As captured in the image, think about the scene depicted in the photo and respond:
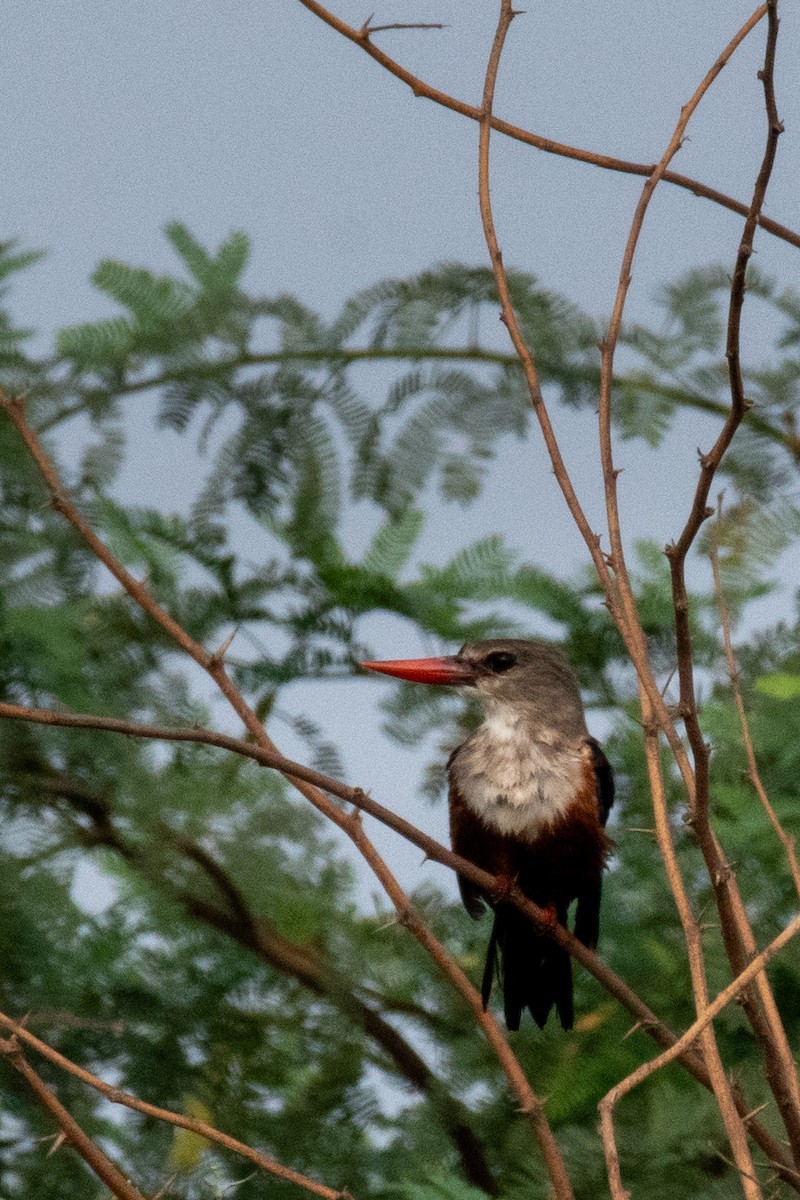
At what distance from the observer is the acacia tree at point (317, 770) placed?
3.55 metres

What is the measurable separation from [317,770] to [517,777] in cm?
47

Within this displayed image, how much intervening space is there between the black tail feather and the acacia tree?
0.33 feet

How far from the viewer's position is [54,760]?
412cm

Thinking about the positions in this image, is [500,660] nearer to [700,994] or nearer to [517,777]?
[517,777]

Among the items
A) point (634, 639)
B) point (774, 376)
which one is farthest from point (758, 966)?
point (774, 376)

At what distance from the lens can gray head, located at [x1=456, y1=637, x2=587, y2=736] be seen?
3.67 meters

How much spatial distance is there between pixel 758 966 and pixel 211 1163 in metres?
2.11

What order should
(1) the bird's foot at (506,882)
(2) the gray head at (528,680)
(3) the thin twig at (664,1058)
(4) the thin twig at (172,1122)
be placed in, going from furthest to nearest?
(2) the gray head at (528,680), (1) the bird's foot at (506,882), (4) the thin twig at (172,1122), (3) the thin twig at (664,1058)

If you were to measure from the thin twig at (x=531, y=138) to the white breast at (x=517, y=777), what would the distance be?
1.40 m

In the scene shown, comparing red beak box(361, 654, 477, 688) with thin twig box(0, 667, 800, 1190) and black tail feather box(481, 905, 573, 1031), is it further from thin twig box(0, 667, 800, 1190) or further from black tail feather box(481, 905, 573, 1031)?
thin twig box(0, 667, 800, 1190)

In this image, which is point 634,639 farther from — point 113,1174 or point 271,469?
point 271,469

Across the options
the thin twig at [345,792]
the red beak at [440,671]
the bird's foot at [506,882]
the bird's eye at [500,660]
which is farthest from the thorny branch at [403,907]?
the bird's eye at [500,660]

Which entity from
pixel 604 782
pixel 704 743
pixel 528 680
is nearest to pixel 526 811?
pixel 604 782

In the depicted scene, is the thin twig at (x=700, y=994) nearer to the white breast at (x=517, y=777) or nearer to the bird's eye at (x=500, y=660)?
the white breast at (x=517, y=777)
